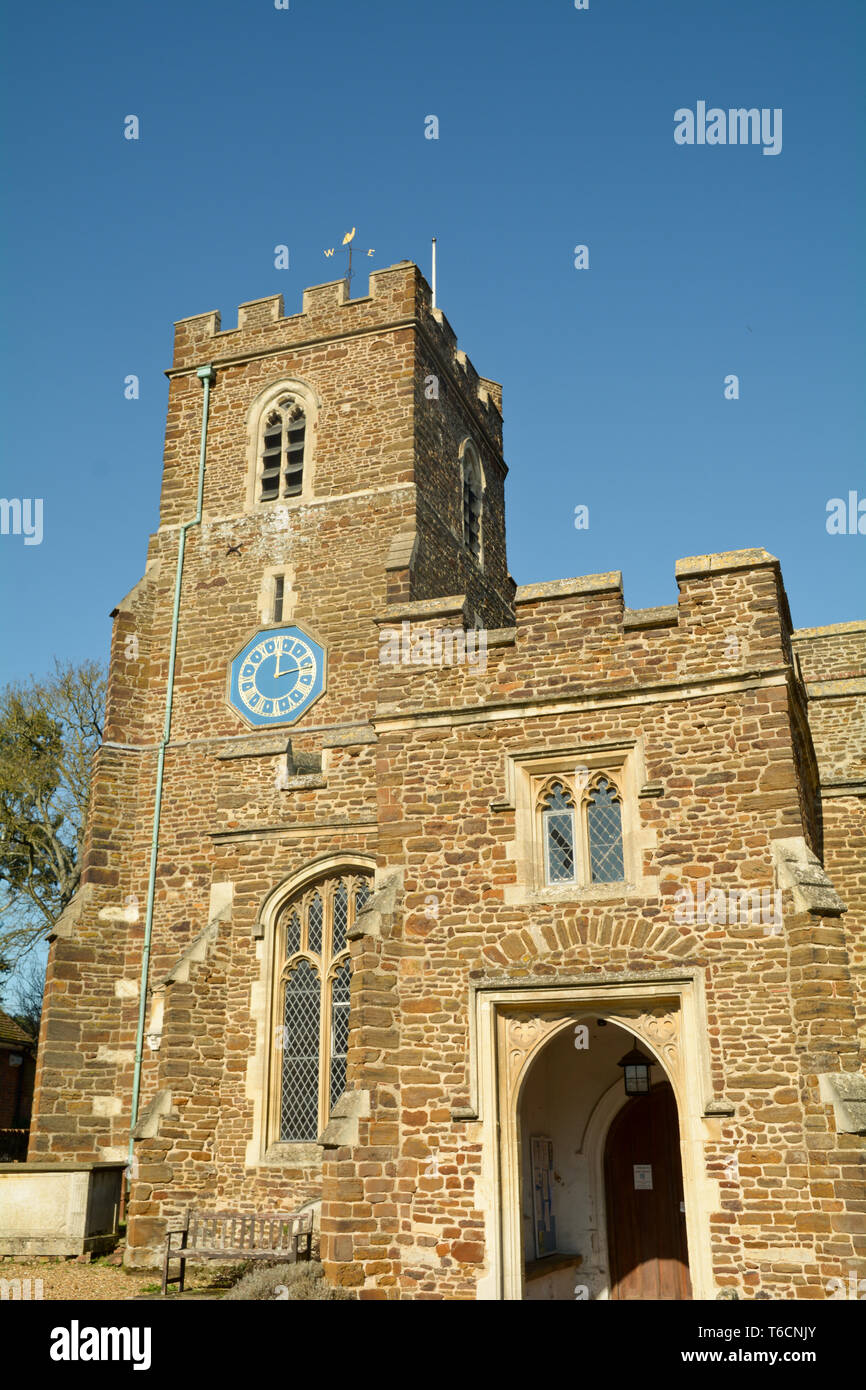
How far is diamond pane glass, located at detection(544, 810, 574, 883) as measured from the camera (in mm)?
11398

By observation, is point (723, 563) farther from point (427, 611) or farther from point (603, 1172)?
point (603, 1172)

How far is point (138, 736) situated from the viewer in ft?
61.2

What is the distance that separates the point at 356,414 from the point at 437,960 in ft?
35.6

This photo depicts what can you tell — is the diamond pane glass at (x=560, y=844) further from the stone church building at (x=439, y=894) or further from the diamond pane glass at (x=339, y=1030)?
the diamond pane glass at (x=339, y=1030)

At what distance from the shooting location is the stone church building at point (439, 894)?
10.4 metres

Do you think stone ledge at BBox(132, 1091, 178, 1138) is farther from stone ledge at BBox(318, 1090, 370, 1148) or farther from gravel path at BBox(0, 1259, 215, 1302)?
stone ledge at BBox(318, 1090, 370, 1148)

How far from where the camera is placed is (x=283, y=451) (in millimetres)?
19906

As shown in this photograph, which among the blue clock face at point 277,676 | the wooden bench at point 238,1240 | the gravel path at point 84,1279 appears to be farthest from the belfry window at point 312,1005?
the blue clock face at point 277,676

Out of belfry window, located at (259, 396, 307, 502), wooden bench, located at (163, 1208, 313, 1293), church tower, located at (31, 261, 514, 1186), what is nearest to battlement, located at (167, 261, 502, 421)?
church tower, located at (31, 261, 514, 1186)

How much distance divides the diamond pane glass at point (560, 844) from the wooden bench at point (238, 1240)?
4.31 meters

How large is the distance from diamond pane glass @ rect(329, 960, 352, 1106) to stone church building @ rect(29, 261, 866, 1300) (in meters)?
0.05

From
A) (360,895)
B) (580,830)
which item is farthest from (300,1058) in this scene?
(580,830)

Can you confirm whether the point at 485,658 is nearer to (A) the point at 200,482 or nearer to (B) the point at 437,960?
(B) the point at 437,960
